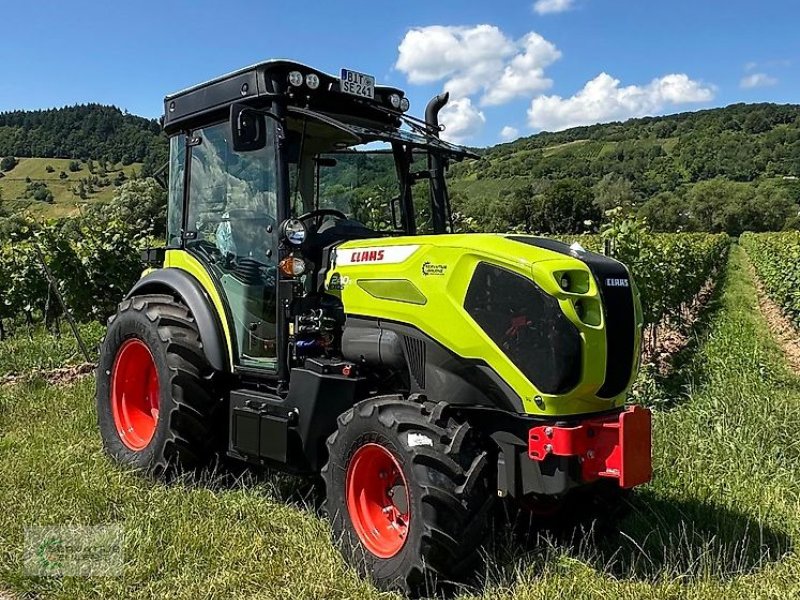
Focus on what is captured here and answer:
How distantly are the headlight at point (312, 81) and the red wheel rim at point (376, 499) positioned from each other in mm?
2106

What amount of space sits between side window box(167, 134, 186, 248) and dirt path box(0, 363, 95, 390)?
12.3 ft

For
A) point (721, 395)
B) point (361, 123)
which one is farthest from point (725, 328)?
point (361, 123)

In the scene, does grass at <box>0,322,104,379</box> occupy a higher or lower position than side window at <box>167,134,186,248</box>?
lower

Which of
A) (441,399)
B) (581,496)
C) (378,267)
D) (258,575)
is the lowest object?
(258,575)

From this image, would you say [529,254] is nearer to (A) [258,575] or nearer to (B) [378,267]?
(B) [378,267]

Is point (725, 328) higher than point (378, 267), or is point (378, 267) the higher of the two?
point (378, 267)

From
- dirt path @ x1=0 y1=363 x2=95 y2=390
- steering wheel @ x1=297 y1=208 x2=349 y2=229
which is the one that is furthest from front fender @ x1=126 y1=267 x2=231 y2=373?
dirt path @ x1=0 y1=363 x2=95 y2=390

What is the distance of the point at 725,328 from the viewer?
12539 mm

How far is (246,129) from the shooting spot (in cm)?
404

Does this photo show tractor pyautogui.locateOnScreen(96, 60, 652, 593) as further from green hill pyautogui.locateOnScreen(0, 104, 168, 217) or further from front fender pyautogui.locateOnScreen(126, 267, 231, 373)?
green hill pyautogui.locateOnScreen(0, 104, 168, 217)

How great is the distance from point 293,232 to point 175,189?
1558 millimetres

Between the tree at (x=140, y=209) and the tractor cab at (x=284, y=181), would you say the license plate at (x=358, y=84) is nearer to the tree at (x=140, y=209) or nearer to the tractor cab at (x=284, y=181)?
the tractor cab at (x=284, y=181)

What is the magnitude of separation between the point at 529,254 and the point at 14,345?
9.41 meters

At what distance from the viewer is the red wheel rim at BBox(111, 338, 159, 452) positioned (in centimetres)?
536
